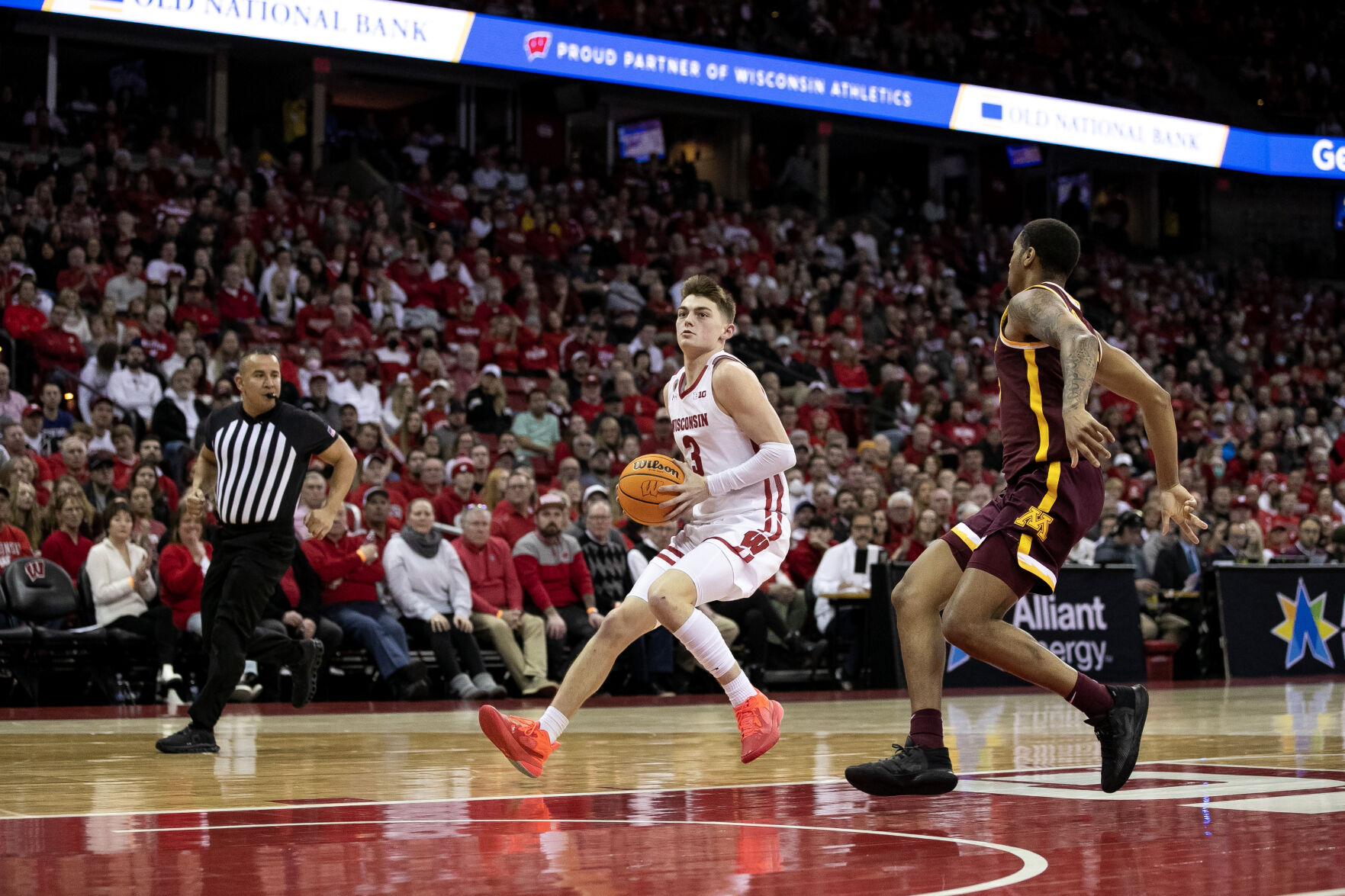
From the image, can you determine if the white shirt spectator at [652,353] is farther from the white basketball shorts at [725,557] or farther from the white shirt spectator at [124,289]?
the white basketball shorts at [725,557]

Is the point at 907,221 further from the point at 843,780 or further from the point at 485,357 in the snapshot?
the point at 843,780

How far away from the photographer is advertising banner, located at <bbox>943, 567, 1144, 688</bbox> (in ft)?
40.5

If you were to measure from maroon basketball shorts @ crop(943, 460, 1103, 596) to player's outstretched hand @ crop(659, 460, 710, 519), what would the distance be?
91 centimetres

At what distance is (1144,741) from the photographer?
7082 millimetres

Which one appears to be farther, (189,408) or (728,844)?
(189,408)

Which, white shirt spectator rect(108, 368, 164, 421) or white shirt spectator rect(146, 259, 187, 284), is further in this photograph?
white shirt spectator rect(146, 259, 187, 284)

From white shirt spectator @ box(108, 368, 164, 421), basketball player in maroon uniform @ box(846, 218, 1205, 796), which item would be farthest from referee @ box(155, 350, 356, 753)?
white shirt spectator @ box(108, 368, 164, 421)

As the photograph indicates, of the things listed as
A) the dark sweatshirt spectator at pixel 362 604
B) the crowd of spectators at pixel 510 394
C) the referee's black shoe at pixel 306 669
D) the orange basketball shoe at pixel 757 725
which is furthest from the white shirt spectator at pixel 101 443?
the orange basketball shoe at pixel 757 725

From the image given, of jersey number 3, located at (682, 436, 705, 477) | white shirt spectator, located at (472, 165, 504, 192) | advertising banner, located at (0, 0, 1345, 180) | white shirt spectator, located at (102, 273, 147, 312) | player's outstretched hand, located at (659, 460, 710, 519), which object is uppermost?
advertising banner, located at (0, 0, 1345, 180)

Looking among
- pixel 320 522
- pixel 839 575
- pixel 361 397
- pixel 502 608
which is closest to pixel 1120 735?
pixel 320 522

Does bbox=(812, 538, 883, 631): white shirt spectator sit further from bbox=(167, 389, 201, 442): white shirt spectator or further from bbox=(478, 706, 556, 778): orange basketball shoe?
A: bbox=(478, 706, 556, 778): orange basketball shoe

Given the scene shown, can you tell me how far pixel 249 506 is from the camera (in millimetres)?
6871

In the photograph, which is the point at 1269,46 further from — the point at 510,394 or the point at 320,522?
the point at 320,522

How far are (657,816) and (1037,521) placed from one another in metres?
1.48
